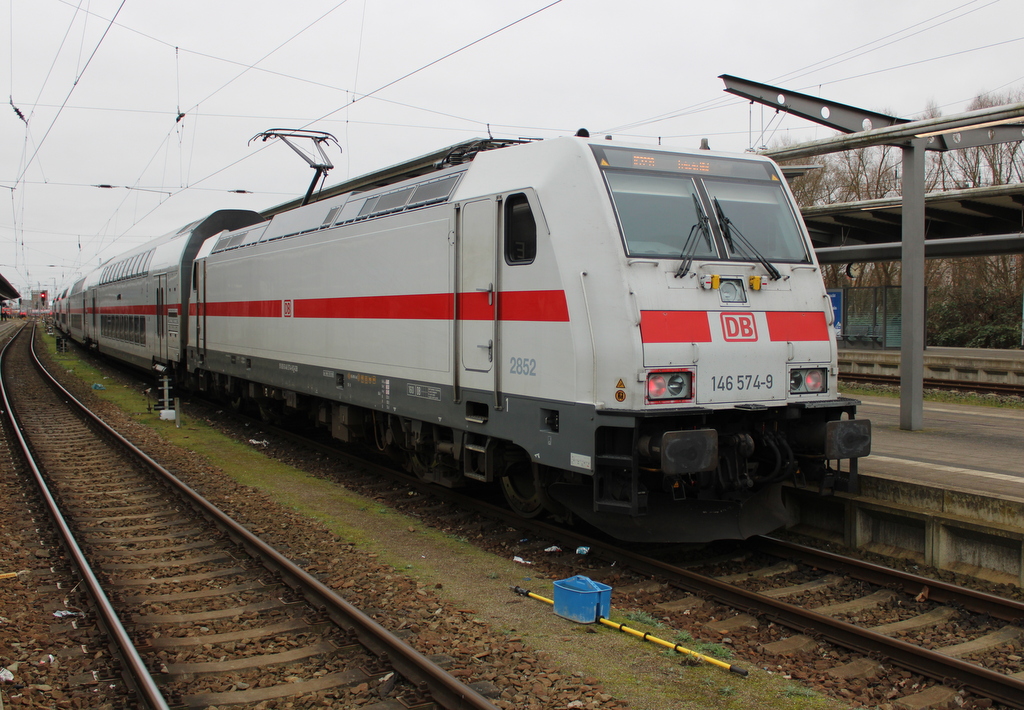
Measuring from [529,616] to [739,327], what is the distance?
2833 millimetres

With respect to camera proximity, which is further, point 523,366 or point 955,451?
point 955,451

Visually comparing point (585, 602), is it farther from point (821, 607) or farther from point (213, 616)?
point (213, 616)

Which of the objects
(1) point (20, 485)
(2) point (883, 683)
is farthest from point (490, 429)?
(1) point (20, 485)

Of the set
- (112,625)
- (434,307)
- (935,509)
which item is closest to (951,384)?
(935,509)

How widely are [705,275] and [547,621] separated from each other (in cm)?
298

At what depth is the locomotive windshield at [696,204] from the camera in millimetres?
6730

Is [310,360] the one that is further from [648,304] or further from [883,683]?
[883,683]

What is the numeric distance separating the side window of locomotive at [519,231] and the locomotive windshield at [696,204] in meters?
0.77

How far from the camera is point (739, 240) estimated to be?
23.4ft

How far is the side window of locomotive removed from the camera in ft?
23.0

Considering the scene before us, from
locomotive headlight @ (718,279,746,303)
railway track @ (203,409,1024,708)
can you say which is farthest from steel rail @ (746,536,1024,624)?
locomotive headlight @ (718,279,746,303)

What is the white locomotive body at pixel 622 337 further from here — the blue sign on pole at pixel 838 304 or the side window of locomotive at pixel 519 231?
the blue sign on pole at pixel 838 304

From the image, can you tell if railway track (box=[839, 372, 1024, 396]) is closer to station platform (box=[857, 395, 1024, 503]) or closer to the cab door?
station platform (box=[857, 395, 1024, 503])

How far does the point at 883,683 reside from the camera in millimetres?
4832
